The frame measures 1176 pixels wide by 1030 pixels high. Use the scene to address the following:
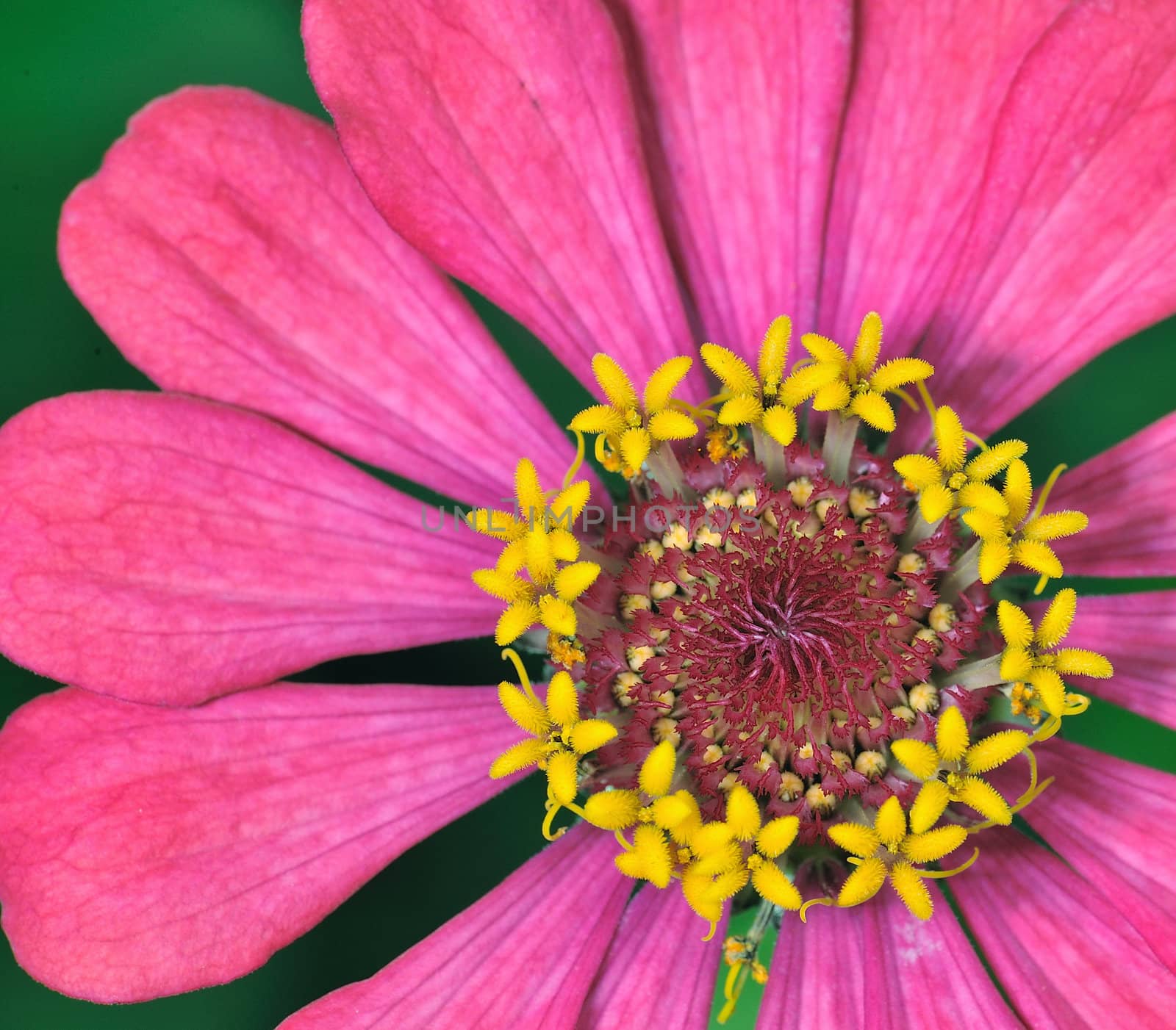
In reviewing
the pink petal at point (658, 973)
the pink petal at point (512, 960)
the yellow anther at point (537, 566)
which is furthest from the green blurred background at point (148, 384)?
the yellow anther at point (537, 566)

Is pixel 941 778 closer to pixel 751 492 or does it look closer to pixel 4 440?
pixel 751 492

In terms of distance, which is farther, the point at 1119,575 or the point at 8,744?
the point at 1119,575

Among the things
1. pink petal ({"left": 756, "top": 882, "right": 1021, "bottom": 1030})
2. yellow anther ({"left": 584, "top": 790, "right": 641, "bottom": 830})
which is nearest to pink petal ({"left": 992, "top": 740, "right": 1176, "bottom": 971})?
pink petal ({"left": 756, "top": 882, "right": 1021, "bottom": 1030})

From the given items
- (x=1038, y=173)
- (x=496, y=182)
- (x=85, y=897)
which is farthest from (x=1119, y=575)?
(x=85, y=897)

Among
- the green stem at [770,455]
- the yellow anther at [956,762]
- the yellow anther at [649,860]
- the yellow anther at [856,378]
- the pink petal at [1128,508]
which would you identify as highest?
the pink petal at [1128,508]

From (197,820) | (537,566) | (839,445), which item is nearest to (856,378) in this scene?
(839,445)

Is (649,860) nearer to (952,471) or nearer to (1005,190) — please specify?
(952,471)

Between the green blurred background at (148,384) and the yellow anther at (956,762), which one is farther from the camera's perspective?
the green blurred background at (148,384)

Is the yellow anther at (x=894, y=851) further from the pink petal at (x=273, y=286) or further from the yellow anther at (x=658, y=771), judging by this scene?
the pink petal at (x=273, y=286)
